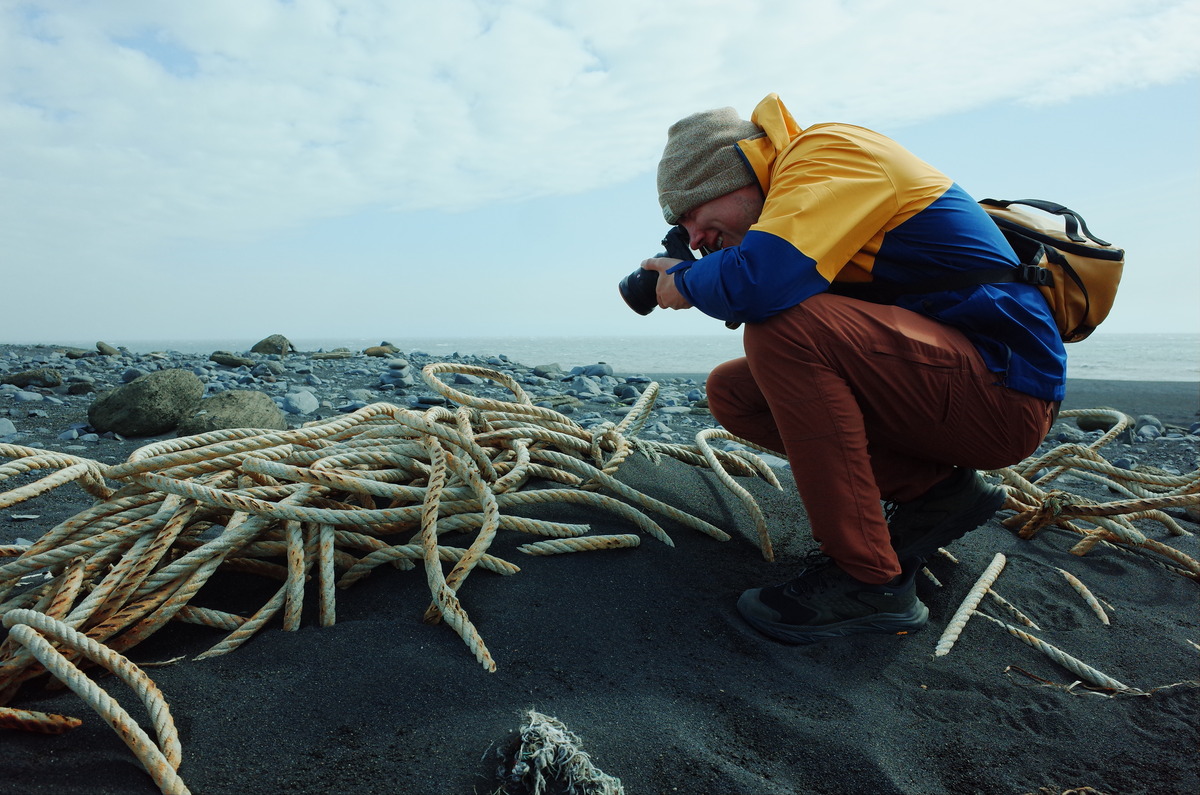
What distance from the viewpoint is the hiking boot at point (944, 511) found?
183cm

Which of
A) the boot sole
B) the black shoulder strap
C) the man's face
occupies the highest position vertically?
the man's face

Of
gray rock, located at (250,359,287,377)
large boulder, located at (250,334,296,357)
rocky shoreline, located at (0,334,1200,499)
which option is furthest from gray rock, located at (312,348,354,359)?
gray rock, located at (250,359,287,377)

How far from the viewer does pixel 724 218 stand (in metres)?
1.80

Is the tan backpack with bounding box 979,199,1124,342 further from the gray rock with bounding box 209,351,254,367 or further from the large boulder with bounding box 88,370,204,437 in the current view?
the gray rock with bounding box 209,351,254,367

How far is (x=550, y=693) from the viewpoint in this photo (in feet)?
4.25

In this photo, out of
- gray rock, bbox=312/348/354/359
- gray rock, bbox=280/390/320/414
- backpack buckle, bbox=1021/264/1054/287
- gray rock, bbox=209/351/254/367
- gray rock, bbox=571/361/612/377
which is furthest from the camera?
gray rock, bbox=312/348/354/359

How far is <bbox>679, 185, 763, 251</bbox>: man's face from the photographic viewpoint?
5.83 feet

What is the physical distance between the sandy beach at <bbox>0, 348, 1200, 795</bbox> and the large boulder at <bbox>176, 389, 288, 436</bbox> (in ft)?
8.76

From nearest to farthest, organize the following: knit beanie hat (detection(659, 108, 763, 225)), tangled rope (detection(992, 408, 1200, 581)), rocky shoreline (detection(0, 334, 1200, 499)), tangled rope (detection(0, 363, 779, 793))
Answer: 1. tangled rope (detection(0, 363, 779, 793))
2. knit beanie hat (detection(659, 108, 763, 225))
3. tangled rope (detection(992, 408, 1200, 581))
4. rocky shoreline (detection(0, 334, 1200, 499))

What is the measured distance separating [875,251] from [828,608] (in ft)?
2.83

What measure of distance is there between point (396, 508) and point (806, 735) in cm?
106

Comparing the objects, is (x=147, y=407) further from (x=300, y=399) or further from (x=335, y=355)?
(x=335, y=355)

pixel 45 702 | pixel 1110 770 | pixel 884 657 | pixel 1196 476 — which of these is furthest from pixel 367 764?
pixel 1196 476

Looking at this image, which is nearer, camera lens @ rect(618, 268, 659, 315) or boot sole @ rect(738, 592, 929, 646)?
boot sole @ rect(738, 592, 929, 646)
